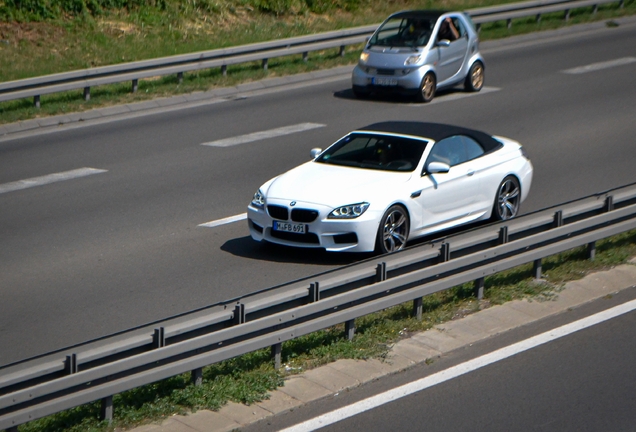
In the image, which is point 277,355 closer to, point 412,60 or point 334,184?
point 334,184

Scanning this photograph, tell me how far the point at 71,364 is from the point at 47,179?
8.60 metres

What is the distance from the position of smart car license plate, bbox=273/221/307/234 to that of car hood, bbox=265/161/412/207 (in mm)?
288

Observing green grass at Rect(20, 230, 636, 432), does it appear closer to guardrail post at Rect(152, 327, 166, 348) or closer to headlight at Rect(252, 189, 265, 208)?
guardrail post at Rect(152, 327, 166, 348)

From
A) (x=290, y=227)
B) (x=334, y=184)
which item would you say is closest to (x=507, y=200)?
(x=334, y=184)

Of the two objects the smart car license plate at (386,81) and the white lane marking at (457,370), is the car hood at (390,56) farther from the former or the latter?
the white lane marking at (457,370)

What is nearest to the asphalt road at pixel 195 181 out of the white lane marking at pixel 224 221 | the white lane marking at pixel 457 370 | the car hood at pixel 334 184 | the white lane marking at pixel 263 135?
the white lane marking at pixel 224 221

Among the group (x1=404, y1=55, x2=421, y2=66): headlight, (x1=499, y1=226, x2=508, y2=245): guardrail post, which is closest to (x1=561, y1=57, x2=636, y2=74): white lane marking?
(x1=404, y1=55, x2=421, y2=66): headlight

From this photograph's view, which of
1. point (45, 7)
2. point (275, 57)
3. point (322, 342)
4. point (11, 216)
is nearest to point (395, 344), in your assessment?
point (322, 342)

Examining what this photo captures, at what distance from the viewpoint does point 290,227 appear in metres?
10.7

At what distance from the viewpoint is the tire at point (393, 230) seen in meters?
10.7

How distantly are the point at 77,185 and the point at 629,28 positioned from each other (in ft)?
68.1

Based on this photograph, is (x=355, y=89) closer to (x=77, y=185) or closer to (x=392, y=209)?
(x=77, y=185)

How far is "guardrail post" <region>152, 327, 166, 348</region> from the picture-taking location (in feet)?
22.3

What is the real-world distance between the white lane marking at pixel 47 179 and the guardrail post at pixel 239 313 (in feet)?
25.0
